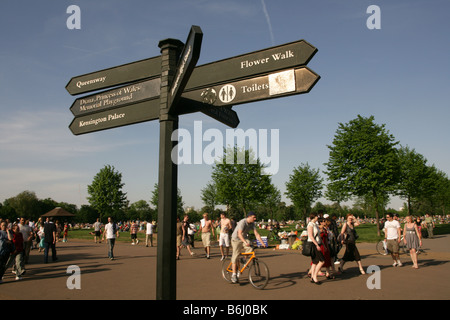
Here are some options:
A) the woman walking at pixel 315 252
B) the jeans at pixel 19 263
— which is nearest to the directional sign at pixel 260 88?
the woman walking at pixel 315 252

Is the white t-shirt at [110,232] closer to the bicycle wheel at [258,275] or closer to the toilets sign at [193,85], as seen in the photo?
the bicycle wheel at [258,275]

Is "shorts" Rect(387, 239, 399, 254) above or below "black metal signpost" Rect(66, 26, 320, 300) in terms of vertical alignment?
below

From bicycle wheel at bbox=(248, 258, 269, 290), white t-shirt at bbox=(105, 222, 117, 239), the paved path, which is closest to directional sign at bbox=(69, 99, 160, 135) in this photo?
the paved path

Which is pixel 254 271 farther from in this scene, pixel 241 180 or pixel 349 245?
pixel 241 180

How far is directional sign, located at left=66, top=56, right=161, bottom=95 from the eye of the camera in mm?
4152

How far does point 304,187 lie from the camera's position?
51.6 meters

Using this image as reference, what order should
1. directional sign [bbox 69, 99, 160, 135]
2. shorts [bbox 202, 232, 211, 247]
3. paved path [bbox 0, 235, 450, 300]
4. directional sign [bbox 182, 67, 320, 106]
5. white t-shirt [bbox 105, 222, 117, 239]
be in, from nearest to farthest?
directional sign [bbox 182, 67, 320, 106] < directional sign [bbox 69, 99, 160, 135] < paved path [bbox 0, 235, 450, 300] < white t-shirt [bbox 105, 222, 117, 239] < shorts [bbox 202, 232, 211, 247]

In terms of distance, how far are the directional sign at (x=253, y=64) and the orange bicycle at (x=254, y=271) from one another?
5.59 m

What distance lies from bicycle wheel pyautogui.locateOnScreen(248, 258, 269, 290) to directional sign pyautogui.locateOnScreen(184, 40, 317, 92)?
5.63 metres

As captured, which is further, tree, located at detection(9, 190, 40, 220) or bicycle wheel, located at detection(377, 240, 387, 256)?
tree, located at detection(9, 190, 40, 220)

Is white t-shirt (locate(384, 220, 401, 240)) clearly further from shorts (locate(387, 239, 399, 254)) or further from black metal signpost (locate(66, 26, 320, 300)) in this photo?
black metal signpost (locate(66, 26, 320, 300))

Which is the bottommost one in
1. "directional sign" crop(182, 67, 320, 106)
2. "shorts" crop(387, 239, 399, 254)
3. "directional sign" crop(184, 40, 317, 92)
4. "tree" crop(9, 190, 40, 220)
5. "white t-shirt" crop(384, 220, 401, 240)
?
"tree" crop(9, 190, 40, 220)

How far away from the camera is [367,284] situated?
864cm

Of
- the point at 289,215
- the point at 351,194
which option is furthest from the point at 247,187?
the point at 289,215
